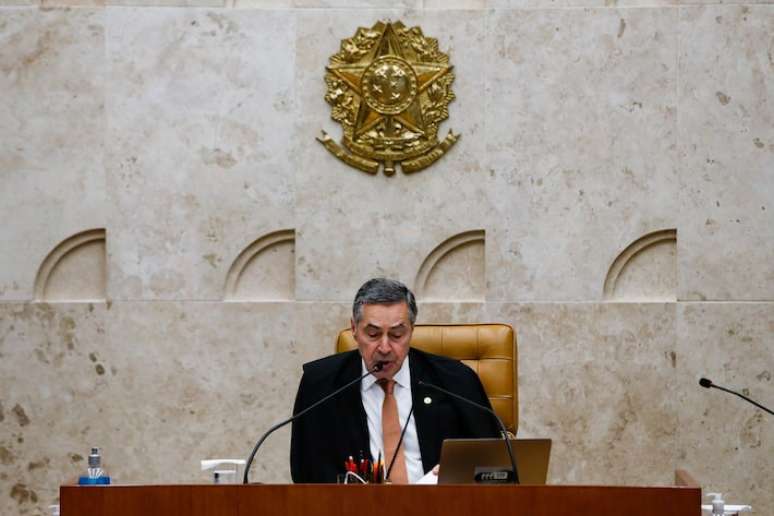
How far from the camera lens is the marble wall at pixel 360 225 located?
497 cm

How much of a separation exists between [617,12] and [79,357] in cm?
249

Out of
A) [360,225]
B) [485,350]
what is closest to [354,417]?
[485,350]

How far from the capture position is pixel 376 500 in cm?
264

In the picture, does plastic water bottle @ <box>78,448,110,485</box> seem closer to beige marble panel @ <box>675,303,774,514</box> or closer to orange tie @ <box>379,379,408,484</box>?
orange tie @ <box>379,379,408,484</box>

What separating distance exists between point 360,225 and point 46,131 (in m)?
1.29

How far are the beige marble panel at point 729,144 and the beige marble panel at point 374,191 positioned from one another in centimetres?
80

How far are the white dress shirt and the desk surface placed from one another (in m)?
0.98

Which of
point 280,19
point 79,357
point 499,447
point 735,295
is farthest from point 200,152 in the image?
point 499,447

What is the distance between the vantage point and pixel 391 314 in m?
3.65

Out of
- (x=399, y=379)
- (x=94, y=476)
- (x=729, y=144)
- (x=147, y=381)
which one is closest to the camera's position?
(x=94, y=476)

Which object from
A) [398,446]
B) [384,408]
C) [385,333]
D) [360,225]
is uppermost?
[360,225]

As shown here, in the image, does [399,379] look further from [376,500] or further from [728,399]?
[728,399]

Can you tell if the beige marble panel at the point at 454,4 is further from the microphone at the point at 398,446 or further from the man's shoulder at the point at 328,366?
the microphone at the point at 398,446

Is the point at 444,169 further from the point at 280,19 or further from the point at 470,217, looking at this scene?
the point at 280,19
